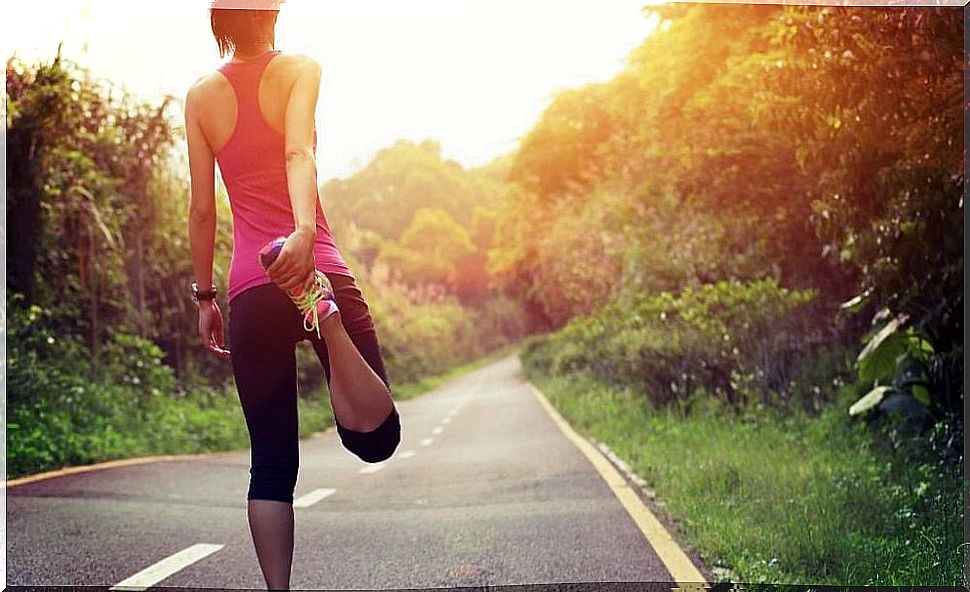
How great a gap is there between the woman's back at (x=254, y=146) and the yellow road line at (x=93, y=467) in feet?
11.4

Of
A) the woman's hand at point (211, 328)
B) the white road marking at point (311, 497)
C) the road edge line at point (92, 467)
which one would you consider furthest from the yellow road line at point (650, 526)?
the road edge line at point (92, 467)

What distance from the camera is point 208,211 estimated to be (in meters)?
2.38

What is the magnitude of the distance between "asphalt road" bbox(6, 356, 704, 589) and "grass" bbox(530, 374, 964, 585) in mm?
296

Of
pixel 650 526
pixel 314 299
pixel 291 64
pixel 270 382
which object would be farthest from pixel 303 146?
pixel 650 526

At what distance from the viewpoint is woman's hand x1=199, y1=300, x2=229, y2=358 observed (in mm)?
2412

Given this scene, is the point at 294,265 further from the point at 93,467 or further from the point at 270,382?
the point at 93,467

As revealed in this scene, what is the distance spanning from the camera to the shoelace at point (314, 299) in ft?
6.53

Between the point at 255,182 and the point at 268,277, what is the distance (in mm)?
287

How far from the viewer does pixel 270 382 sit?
221 cm

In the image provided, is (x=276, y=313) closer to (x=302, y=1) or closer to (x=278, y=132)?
(x=278, y=132)

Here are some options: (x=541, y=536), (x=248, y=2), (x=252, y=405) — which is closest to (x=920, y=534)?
(x=541, y=536)

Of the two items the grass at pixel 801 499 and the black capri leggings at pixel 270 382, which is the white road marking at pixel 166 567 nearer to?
the black capri leggings at pixel 270 382

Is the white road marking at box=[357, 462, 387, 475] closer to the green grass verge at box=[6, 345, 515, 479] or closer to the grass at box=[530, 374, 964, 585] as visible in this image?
the green grass verge at box=[6, 345, 515, 479]

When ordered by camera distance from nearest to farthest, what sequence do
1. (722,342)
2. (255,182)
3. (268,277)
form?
(268,277) → (255,182) → (722,342)
